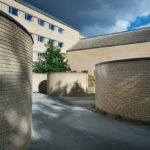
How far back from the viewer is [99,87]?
945 centimetres

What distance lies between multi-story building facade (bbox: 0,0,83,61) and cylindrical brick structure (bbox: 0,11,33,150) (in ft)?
71.4

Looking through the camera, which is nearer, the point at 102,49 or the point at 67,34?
the point at 102,49

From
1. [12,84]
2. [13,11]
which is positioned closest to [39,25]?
[13,11]

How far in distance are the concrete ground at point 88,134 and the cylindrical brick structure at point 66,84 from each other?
9.15 meters

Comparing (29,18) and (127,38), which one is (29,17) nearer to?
(29,18)

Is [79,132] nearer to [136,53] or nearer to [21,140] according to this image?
[21,140]

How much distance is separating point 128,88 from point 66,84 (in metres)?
10.2

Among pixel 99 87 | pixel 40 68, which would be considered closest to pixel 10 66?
pixel 99 87

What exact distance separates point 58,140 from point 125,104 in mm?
4157

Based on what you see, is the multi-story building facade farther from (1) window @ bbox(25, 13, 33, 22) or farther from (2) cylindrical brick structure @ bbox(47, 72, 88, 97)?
(2) cylindrical brick structure @ bbox(47, 72, 88, 97)

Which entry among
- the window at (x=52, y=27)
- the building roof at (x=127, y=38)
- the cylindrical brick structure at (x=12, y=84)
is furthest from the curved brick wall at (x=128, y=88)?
the window at (x=52, y=27)

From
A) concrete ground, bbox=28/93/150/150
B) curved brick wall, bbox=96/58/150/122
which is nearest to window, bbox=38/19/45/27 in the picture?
curved brick wall, bbox=96/58/150/122

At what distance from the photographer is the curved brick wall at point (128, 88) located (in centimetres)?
678

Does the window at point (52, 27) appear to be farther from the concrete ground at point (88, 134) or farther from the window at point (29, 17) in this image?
the concrete ground at point (88, 134)
